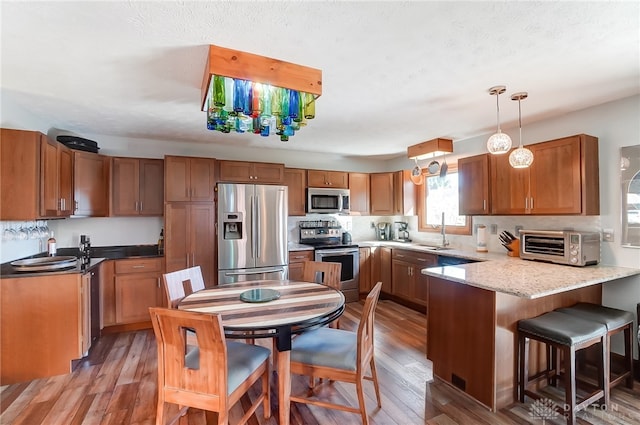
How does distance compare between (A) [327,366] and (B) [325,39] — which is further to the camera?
(A) [327,366]

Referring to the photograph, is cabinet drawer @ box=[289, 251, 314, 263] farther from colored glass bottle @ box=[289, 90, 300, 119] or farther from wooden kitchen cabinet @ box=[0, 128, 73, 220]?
wooden kitchen cabinet @ box=[0, 128, 73, 220]

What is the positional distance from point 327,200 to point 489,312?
3.03 metres

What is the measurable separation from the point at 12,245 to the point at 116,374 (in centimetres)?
154

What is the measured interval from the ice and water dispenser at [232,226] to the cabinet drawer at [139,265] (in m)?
0.83

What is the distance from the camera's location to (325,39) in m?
1.69

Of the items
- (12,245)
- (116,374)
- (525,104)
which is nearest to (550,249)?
(525,104)

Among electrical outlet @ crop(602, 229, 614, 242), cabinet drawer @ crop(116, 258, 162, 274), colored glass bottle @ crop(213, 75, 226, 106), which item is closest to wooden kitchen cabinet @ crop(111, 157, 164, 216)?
cabinet drawer @ crop(116, 258, 162, 274)

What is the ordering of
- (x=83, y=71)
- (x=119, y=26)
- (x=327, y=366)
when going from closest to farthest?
(x=119, y=26), (x=327, y=366), (x=83, y=71)

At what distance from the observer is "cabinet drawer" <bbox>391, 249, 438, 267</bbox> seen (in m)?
3.83

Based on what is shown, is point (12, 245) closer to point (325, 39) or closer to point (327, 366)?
point (327, 366)

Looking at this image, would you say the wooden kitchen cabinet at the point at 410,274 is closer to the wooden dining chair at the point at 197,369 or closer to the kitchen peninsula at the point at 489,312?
the kitchen peninsula at the point at 489,312

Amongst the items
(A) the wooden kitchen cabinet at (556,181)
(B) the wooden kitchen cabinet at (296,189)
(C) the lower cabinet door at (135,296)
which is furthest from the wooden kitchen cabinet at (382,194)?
(C) the lower cabinet door at (135,296)

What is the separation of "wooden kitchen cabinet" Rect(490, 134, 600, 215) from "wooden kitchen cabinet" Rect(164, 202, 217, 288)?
350 centimetres

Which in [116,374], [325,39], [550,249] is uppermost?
[325,39]
